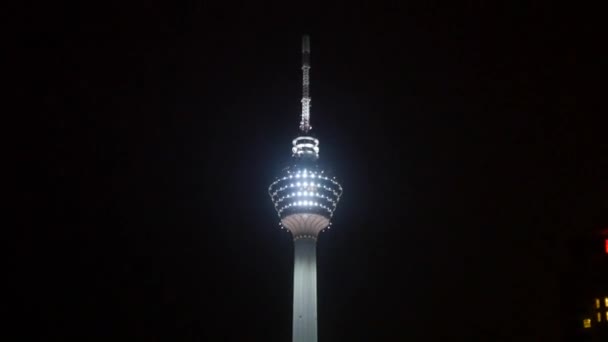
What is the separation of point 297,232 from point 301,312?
1014 centimetres

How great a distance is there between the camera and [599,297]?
92812 millimetres

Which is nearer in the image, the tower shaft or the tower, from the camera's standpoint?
the tower shaft

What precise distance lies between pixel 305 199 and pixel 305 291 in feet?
36.6

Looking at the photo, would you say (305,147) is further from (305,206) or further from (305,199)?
(305,206)

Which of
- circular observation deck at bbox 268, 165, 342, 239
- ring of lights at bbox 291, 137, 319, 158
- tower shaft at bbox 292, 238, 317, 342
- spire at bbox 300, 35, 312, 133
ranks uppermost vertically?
spire at bbox 300, 35, 312, 133

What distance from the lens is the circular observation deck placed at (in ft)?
315

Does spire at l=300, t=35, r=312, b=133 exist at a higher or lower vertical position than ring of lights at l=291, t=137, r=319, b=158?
higher

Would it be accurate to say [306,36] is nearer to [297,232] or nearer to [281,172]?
[281,172]

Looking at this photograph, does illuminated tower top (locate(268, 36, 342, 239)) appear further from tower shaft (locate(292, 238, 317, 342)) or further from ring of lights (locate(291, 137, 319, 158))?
tower shaft (locate(292, 238, 317, 342))

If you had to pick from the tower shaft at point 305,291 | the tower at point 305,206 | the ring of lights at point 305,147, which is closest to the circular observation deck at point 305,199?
the tower at point 305,206

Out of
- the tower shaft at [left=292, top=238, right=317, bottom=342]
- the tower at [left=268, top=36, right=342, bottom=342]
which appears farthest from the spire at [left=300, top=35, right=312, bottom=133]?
the tower shaft at [left=292, top=238, right=317, bottom=342]

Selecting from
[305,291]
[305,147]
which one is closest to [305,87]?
[305,147]

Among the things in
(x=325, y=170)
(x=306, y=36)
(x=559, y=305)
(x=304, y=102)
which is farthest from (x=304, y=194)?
(x=559, y=305)

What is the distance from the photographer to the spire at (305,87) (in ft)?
325
